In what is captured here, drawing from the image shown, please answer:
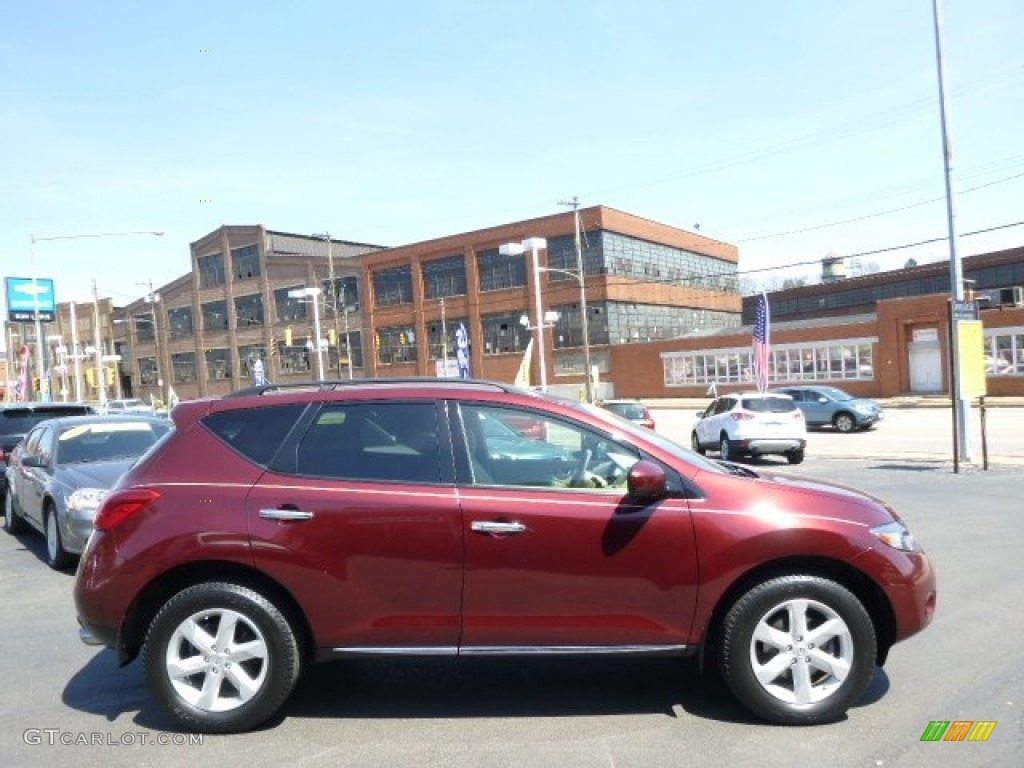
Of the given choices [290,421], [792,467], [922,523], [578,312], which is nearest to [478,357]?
[578,312]

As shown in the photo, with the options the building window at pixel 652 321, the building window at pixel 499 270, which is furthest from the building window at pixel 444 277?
the building window at pixel 652 321

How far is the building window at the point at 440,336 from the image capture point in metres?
68.9

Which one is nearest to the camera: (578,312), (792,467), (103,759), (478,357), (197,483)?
(103,759)

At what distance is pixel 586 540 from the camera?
4238 millimetres

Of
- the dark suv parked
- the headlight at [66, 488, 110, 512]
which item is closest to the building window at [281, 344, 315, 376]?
the dark suv parked

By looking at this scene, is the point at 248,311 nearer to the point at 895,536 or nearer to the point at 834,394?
the point at 834,394

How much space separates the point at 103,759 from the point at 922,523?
886 cm

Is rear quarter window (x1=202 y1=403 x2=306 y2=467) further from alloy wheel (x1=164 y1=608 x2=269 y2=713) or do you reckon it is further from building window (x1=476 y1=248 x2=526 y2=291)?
building window (x1=476 y1=248 x2=526 y2=291)

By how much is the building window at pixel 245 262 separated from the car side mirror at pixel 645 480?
80624mm

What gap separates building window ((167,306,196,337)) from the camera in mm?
88438

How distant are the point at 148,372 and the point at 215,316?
1480 cm

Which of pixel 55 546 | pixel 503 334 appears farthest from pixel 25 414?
pixel 503 334

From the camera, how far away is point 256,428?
462 centimetres

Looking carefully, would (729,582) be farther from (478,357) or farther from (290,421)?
(478,357)
